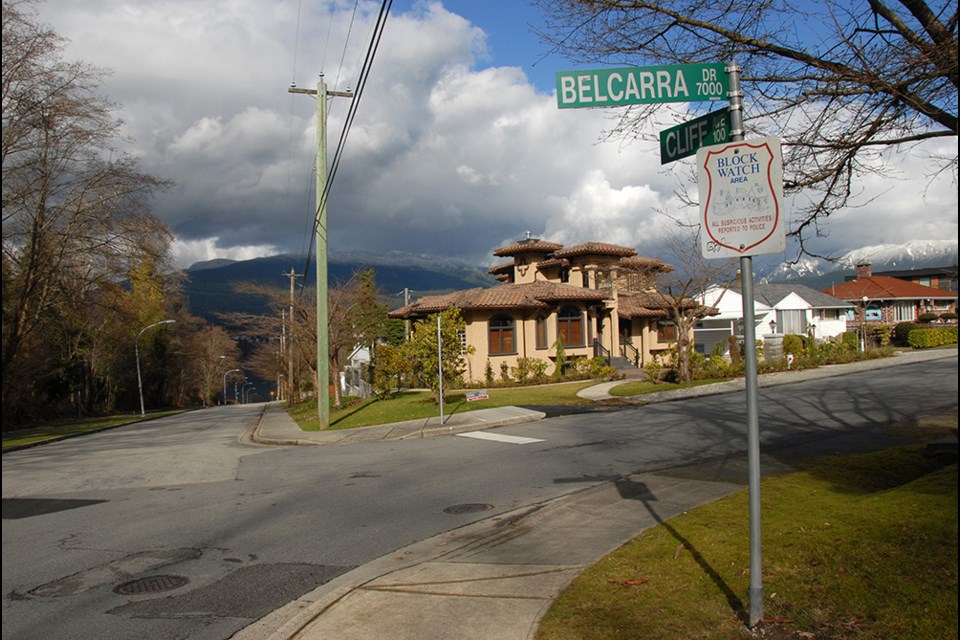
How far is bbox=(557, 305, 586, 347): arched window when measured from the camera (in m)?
34.0

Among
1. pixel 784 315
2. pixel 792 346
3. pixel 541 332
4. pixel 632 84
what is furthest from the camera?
pixel 784 315

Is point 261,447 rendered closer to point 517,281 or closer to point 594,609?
point 594,609

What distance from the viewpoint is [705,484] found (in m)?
8.95

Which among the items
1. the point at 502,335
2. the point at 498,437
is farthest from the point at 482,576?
the point at 502,335

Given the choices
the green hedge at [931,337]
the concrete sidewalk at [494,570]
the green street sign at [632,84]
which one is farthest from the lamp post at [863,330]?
the green street sign at [632,84]

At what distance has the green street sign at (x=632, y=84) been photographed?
16.0 ft

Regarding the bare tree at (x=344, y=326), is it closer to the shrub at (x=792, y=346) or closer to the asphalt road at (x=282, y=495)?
the asphalt road at (x=282, y=495)

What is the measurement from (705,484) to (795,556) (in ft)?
13.1

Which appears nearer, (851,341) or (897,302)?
(851,341)

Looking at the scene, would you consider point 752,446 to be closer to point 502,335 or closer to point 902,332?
point 502,335

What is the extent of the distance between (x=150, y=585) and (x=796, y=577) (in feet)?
18.1

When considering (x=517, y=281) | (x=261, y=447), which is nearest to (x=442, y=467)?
(x=261, y=447)

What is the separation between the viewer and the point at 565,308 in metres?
34.2

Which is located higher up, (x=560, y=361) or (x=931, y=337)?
(x=931, y=337)
